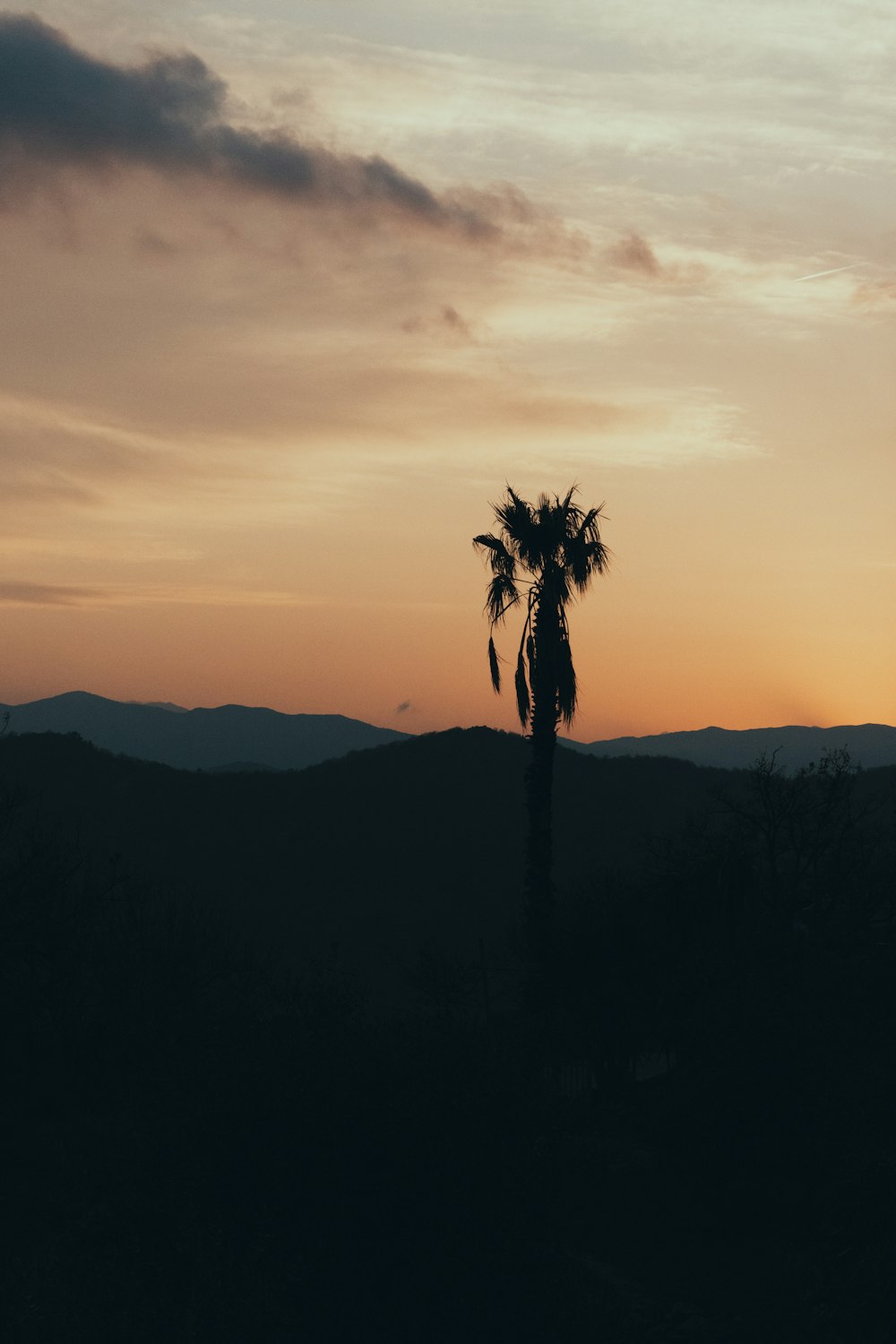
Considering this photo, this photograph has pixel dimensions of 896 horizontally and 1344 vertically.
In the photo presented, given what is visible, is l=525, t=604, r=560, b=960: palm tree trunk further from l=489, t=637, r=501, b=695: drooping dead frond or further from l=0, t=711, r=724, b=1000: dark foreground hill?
l=0, t=711, r=724, b=1000: dark foreground hill

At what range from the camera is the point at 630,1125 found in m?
30.7

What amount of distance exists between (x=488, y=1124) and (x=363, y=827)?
256 ft

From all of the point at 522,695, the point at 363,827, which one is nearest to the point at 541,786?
the point at 522,695

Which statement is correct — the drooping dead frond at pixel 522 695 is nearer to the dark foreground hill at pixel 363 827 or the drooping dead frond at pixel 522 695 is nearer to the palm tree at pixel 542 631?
the palm tree at pixel 542 631

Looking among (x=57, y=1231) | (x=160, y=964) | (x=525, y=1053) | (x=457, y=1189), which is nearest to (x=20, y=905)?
(x=160, y=964)

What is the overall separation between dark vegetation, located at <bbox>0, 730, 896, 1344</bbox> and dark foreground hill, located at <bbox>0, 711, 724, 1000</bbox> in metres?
36.0

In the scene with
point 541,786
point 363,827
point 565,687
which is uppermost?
point 565,687

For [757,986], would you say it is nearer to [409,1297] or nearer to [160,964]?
[409,1297]

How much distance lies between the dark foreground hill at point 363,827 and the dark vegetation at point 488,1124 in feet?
118

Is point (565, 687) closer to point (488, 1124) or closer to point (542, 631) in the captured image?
point (542, 631)

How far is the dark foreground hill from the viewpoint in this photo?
81000mm

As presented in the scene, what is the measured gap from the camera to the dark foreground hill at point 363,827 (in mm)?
81000

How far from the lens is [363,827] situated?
3738 inches

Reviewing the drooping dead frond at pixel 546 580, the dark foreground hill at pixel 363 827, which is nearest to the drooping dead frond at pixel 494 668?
the drooping dead frond at pixel 546 580
